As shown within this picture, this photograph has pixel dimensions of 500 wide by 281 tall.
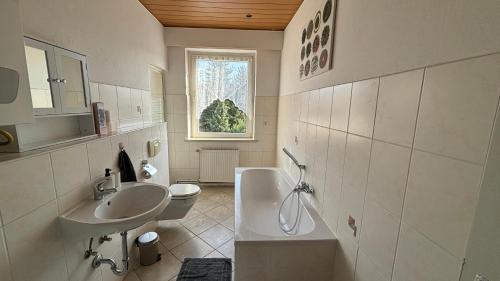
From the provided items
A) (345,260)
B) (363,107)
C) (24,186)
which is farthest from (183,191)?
(363,107)

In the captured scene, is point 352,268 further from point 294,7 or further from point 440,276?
point 294,7

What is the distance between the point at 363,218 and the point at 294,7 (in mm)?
2265

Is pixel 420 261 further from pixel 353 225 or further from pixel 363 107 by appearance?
pixel 363 107

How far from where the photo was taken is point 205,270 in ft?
5.83

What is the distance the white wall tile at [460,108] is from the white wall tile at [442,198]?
4 centimetres

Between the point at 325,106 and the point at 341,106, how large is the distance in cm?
25

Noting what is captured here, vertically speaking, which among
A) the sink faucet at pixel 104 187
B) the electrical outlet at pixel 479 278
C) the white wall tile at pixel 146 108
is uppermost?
the white wall tile at pixel 146 108

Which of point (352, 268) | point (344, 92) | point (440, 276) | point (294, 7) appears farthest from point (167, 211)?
point (294, 7)

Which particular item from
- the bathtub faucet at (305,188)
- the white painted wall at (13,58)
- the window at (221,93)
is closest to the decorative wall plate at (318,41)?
the bathtub faucet at (305,188)

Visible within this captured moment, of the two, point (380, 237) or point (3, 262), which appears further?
point (380, 237)

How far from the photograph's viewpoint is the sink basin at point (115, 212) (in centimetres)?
104

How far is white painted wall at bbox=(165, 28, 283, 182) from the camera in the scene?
3.01 m

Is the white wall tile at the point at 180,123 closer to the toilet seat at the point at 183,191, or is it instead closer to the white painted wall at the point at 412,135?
the toilet seat at the point at 183,191

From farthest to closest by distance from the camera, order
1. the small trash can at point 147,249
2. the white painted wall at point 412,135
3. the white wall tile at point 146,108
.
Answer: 1. the white wall tile at point 146,108
2. the small trash can at point 147,249
3. the white painted wall at point 412,135
